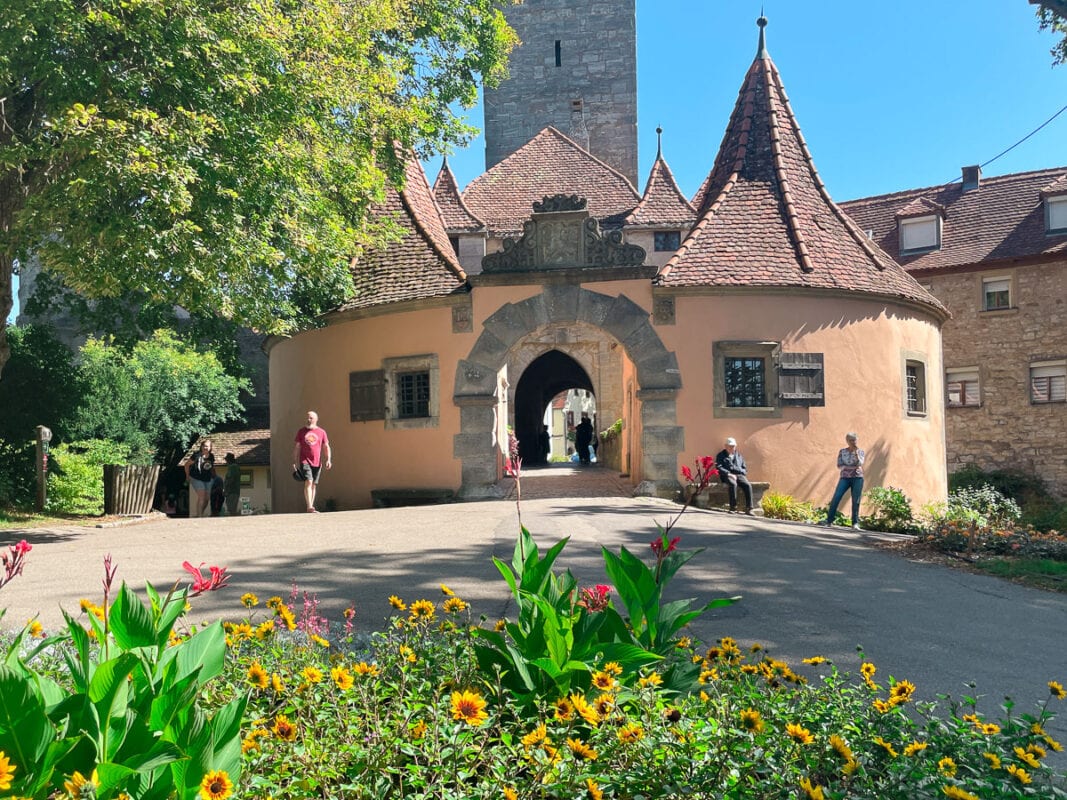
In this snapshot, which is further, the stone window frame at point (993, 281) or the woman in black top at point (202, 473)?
the stone window frame at point (993, 281)

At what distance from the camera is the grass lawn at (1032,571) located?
7.81m

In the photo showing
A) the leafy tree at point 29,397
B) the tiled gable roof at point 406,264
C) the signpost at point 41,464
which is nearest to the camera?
the tiled gable roof at point 406,264

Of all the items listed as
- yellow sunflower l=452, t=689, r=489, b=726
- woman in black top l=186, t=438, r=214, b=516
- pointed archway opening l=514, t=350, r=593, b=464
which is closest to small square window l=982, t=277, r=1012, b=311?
pointed archway opening l=514, t=350, r=593, b=464

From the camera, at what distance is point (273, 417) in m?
18.6

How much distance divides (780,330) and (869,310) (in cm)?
195

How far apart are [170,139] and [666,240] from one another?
17036 millimetres

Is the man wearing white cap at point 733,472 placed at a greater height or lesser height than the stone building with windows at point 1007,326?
lesser

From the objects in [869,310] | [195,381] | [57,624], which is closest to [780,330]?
[869,310]

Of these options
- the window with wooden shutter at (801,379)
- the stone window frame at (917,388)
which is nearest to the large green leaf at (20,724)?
the window with wooden shutter at (801,379)

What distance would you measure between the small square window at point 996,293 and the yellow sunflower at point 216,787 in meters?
29.4

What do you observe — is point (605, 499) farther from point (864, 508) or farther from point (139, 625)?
point (139, 625)

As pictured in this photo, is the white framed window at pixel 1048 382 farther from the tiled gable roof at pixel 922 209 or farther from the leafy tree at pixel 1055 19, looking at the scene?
the leafy tree at pixel 1055 19

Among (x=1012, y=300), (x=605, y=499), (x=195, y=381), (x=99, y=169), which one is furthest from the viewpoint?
(x=195, y=381)

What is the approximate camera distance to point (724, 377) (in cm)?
1434
